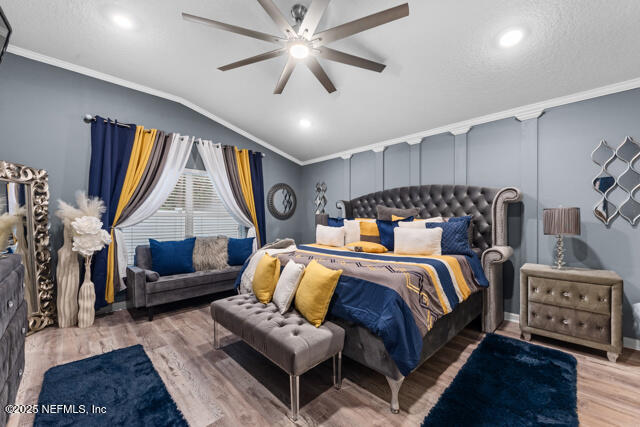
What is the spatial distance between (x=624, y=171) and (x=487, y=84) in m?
1.49

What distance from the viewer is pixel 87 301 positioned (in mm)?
2947

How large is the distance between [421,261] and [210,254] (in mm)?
2930

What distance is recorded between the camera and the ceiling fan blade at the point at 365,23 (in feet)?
5.32

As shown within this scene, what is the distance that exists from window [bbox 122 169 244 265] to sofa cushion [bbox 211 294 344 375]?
223 cm

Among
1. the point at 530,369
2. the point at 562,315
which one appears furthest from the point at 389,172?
the point at 530,369

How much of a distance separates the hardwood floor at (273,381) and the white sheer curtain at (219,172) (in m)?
2.08

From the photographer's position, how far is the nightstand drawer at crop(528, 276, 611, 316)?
7.33 ft

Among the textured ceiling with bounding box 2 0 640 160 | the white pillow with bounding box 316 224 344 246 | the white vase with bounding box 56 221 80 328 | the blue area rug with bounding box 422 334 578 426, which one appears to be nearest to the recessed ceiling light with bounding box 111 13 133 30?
the textured ceiling with bounding box 2 0 640 160

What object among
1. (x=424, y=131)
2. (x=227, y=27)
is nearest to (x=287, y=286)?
(x=227, y=27)

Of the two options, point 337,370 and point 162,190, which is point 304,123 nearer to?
point 162,190

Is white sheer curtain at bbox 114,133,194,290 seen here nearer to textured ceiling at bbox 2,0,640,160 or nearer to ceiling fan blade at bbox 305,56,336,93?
textured ceiling at bbox 2,0,640,160

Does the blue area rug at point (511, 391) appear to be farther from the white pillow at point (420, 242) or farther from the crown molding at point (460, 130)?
the crown molding at point (460, 130)

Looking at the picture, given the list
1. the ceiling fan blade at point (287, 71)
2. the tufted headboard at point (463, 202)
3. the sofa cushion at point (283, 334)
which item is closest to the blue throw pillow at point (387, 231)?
the tufted headboard at point (463, 202)

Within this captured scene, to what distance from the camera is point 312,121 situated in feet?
13.4
